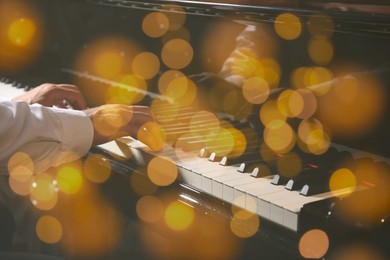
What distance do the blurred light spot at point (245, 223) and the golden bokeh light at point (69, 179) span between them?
91 centimetres

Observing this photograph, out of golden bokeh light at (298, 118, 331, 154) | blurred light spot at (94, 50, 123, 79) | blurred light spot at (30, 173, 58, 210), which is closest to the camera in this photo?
golden bokeh light at (298, 118, 331, 154)

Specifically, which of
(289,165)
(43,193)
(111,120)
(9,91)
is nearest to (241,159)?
(289,165)

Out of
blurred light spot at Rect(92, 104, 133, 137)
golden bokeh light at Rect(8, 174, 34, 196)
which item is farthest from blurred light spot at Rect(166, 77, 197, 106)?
golden bokeh light at Rect(8, 174, 34, 196)

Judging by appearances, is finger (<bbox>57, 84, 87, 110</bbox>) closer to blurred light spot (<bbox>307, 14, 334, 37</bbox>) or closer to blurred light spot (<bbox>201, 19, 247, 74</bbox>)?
blurred light spot (<bbox>201, 19, 247, 74</bbox>)

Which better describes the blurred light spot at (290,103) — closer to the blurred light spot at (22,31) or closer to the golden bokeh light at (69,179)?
the golden bokeh light at (69,179)

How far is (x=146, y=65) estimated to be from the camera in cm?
187

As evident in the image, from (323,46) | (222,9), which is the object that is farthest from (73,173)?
(323,46)

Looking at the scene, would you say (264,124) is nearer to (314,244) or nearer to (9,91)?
(314,244)

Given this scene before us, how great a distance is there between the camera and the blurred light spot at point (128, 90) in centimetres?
175

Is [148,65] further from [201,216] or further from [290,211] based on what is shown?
[290,211]

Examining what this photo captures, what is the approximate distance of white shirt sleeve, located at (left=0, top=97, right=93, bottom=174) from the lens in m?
1.21

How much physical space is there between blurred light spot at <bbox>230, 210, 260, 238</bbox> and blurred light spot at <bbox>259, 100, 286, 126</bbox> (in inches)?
12.4

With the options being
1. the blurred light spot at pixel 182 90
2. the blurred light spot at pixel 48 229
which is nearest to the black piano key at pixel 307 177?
the blurred light spot at pixel 182 90

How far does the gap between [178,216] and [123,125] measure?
0.82 ft
